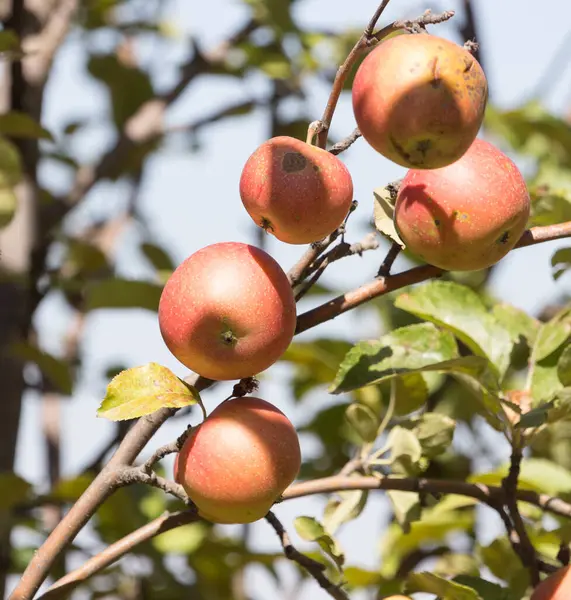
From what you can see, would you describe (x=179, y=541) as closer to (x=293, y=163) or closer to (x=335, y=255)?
(x=335, y=255)

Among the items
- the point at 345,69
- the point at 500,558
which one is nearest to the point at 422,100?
the point at 345,69

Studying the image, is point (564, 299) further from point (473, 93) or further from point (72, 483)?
point (473, 93)

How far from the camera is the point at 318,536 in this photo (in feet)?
2.93

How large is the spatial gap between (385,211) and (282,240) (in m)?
0.14

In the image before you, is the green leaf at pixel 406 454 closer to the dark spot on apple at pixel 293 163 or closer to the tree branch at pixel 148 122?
the dark spot on apple at pixel 293 163

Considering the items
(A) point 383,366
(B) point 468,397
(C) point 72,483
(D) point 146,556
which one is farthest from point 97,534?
(A) point 383,366

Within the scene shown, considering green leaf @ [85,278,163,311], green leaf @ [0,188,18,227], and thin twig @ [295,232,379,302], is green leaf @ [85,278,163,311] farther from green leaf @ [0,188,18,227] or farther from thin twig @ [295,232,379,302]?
thin twig @ [295,232,379,302]

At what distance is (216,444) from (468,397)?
999 millimetres

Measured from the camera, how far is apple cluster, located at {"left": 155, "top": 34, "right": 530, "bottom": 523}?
2.24 ft

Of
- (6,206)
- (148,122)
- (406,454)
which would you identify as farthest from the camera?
(148,122)

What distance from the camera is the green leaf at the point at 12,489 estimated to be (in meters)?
1.34

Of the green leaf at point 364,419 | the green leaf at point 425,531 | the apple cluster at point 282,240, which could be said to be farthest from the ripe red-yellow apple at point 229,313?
the green leaf at point 425,531

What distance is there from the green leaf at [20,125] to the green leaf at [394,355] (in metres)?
0.82

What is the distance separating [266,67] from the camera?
2031mm
